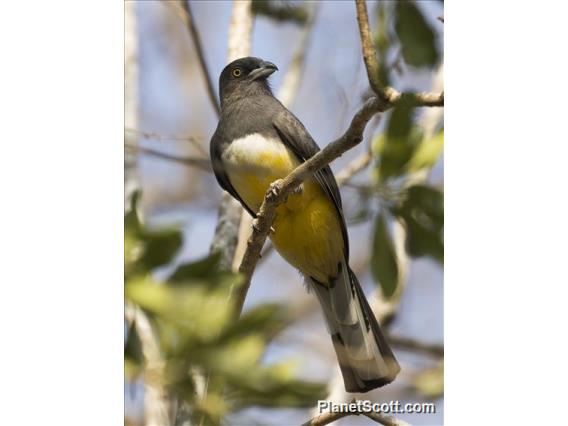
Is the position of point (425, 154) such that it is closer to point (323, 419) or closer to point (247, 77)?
point (323, 419)

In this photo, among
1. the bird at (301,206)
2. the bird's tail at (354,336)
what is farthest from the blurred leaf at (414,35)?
the bird's tail at (354,336)

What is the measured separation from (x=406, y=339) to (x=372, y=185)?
1.45 m

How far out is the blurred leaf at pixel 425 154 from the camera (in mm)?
2703

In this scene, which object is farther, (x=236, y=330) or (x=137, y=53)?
(x=137, y=53)

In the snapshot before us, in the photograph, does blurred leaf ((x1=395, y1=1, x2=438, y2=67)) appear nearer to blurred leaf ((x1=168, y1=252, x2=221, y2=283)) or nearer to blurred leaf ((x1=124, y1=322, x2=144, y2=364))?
blurred leaf ((x1=168, y1=252, x2=221, y2=283))

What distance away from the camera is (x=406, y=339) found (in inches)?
159

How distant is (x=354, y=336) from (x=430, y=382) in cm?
54

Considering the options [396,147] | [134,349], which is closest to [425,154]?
[396,147]

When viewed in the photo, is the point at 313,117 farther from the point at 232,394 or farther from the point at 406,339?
the point at 232,394

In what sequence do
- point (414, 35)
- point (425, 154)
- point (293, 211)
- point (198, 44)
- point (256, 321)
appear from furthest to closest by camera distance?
1. point (198, 44)
2. point (293, 211)
3. point (425, 154)
4. point (414, 35)
5. point (256, 321)

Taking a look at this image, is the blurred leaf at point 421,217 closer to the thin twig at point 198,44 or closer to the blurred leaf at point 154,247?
the blurred leaf at point 154,247

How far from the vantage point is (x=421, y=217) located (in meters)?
2.51
